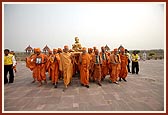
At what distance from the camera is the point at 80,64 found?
23.2 feet

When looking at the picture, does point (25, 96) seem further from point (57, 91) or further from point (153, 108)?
point (153, 108)

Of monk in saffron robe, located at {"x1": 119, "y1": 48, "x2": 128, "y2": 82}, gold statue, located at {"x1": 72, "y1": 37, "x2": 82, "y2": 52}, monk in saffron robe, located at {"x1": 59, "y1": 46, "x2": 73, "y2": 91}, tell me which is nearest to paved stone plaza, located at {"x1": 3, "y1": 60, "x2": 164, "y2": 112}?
monk in saffron robe, located at {"x1": 59, "y1": 46, "x2": 73, "y2": 91}

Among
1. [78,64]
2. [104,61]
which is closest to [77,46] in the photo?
[78,64]

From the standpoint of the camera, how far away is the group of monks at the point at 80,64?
262 inches

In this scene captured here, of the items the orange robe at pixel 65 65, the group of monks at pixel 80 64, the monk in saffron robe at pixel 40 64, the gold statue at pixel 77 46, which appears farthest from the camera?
the gold statue at pixel 77 46

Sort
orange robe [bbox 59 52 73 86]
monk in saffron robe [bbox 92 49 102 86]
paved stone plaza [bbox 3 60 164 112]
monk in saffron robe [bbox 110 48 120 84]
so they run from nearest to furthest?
paved stone plaza [bbox 3 60 164 112]
orange robe [bbox 59 52 73 86]
monk in saffron robe [bbox 92 49 102 86]
monk in saffron robe [bbox 110 48 120 84]

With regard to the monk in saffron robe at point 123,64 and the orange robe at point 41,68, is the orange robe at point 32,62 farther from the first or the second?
the monk in saffron robe at point 123,64

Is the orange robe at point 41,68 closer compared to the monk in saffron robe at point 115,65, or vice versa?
the orange robe at point 41,68

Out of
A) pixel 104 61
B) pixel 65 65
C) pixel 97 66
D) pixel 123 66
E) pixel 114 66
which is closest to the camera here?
pixel 65 65

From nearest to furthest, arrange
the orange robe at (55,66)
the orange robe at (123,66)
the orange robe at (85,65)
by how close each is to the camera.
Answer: the orange robe at (85,65), the orange robe at (55,66), the orange robe at (123,66)

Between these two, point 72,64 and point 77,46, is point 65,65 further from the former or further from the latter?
point 77,46

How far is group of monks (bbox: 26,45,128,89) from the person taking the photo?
21.8 ft

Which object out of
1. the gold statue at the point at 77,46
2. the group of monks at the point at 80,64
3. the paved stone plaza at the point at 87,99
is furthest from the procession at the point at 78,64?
the gold statue at the point at 77,46

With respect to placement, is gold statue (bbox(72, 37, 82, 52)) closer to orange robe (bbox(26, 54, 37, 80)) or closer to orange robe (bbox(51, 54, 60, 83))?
orange robe (bbox(51, 54, 60, 83))
